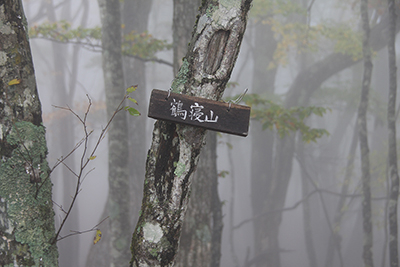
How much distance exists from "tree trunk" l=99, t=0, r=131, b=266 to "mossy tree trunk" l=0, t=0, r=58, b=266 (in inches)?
126

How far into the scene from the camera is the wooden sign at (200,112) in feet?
3.86

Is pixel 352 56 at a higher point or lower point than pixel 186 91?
higher

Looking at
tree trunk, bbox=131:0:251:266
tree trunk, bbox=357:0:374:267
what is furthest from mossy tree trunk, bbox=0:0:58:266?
tree trunk, bbox=357:0:374:267

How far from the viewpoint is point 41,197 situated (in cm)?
148

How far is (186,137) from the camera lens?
123 centimetres

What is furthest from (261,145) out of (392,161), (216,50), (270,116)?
(216,50)

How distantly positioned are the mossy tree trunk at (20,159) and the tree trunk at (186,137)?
1.80 ft

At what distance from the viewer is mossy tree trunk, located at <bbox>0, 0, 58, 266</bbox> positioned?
1370mm

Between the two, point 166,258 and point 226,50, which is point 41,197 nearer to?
point 166,258

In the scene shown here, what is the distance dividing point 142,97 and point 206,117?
6672 mm

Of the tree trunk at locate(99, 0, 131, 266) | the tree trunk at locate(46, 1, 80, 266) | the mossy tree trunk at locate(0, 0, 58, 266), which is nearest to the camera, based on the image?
the mossy tree trunk at locate(0, 0, 58, 266)

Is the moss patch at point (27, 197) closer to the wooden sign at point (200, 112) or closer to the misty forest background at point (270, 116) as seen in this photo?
the misty forest background at point (270, 116)

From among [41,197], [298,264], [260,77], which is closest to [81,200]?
[298,264]

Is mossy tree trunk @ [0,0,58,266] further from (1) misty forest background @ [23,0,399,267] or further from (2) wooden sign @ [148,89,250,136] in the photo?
(2) wooden sign @ [148,89,250,136]
